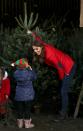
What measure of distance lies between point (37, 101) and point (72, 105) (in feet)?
2.29

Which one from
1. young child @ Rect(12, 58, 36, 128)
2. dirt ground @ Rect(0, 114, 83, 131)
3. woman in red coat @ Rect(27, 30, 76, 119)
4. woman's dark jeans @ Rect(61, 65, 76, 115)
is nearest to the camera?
dirt ground @ Rect(0, 114, 83, 131)

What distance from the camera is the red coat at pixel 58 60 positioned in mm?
9062

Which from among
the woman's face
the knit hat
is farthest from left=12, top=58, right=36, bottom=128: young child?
the woman's face

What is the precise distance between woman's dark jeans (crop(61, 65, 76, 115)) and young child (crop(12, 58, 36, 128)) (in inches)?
26.2

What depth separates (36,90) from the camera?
9.64m

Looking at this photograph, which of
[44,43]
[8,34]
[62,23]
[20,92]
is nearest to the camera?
[20,92]

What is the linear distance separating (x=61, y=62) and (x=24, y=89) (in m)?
0.92

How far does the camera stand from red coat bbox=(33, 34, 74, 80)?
9.06 metres

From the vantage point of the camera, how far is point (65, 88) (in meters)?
9.30

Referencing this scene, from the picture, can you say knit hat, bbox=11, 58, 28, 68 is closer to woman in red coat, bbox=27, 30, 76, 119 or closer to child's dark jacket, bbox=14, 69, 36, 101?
child's dark jacket, bbox=14, 69, 36, 101

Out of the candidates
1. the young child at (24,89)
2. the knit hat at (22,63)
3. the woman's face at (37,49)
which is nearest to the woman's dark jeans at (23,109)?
the young child at (24,89)

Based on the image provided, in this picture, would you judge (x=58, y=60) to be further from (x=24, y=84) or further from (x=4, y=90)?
(x=4, y=90)

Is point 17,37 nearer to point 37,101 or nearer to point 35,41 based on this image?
point 35,41

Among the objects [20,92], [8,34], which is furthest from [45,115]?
[8,34]
